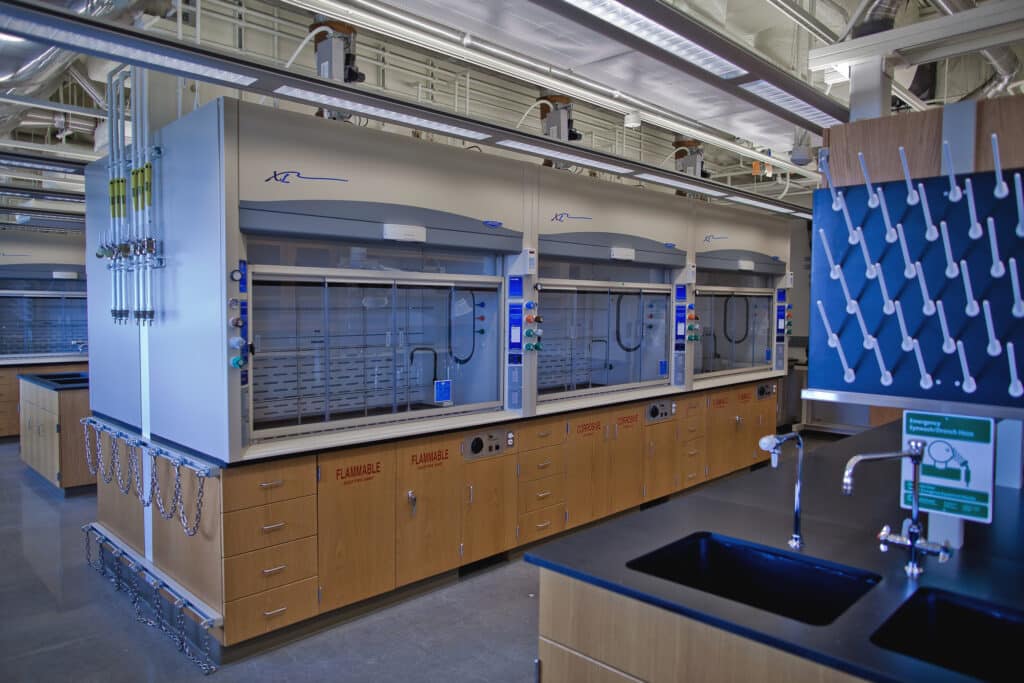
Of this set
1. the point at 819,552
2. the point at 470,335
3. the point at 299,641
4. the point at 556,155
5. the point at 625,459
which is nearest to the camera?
the point at 819,552

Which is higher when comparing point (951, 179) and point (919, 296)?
point (951, 179)

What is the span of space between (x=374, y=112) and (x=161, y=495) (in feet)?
7.35

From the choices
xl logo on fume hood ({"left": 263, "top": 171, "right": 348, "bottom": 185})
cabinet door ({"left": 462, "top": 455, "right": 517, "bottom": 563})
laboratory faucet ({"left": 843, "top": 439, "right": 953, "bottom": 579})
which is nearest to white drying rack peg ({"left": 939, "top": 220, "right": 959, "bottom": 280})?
laboratory faucet ({"left": 843, "top": 439, "right": 953, "bottom": 579})

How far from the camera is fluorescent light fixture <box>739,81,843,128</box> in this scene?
296 cm

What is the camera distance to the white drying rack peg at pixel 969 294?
5.85 ft

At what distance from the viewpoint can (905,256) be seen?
1872mm

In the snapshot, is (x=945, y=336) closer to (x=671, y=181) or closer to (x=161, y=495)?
(x=671, y=181)

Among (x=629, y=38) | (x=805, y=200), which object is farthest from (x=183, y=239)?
(x=805, y=200)

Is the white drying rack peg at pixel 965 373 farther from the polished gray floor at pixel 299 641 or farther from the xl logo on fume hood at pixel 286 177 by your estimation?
the xl logo on fume hood at pixel 286 177

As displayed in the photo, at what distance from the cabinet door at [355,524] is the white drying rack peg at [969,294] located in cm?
262

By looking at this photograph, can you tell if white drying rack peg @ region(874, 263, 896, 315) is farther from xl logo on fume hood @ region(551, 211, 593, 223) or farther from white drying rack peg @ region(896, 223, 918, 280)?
xl logo on fume hood @ region(551, 211, 593, 223)

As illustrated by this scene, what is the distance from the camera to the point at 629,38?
2.42 metres

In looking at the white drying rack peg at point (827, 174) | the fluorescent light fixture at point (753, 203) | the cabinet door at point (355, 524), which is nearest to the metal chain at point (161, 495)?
the cabinet door at point (355, 524)

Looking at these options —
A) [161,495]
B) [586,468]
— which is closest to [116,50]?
[161,495]
